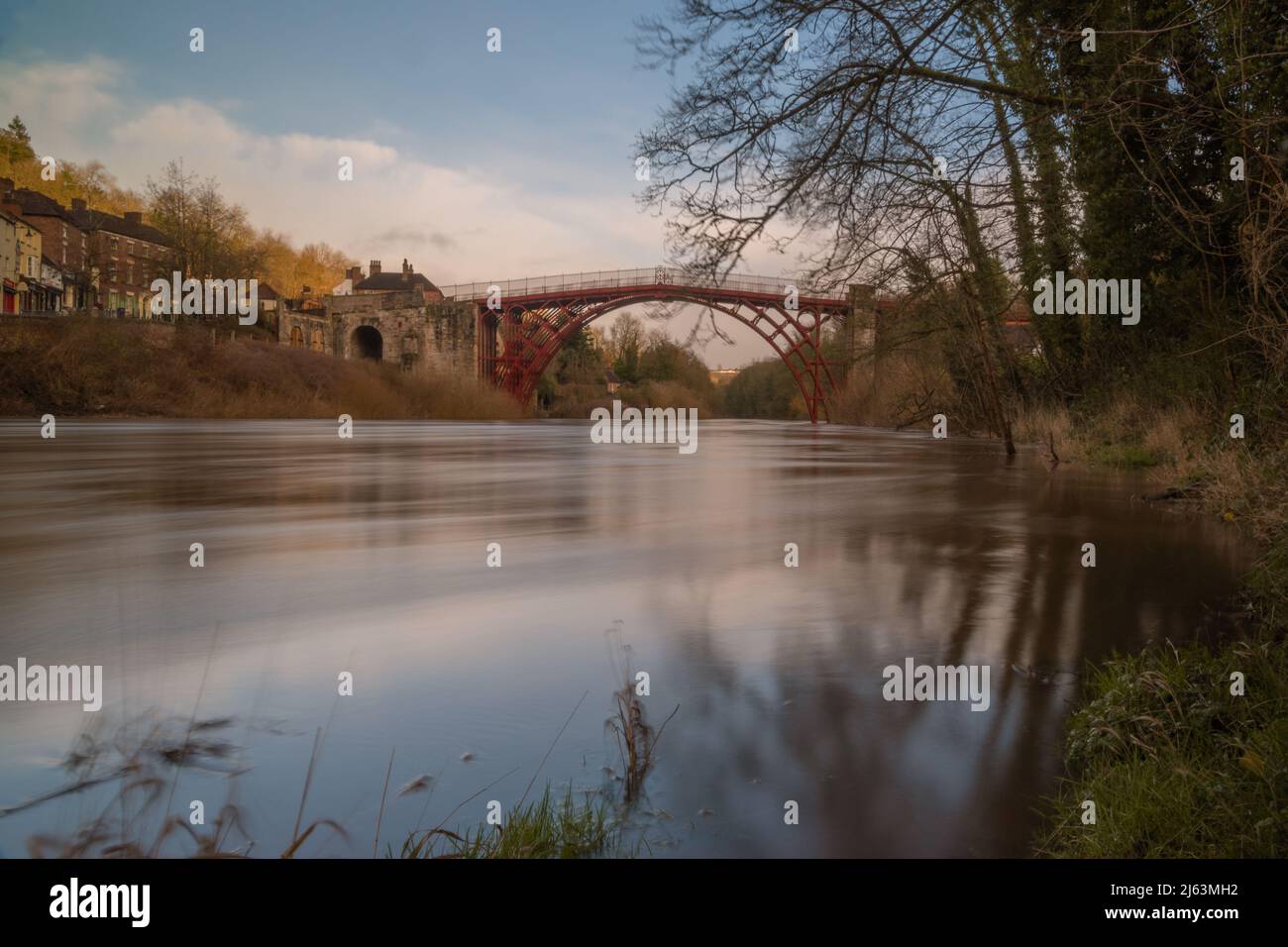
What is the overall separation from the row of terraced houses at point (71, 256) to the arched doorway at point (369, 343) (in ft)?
50.7

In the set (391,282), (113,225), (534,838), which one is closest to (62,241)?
(113,225)

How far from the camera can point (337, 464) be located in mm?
17969

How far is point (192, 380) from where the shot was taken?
42000 millimetres

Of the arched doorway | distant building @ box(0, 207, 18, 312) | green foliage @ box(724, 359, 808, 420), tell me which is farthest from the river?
green foliage @ box(724, 359, 808, 420)

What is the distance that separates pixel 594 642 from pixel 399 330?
6987cm

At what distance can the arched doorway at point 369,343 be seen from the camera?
75125 mm

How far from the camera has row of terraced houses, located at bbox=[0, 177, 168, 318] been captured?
189ft

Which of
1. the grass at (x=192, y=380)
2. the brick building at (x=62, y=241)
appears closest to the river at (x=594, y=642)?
the grass at (x=192, y=380)

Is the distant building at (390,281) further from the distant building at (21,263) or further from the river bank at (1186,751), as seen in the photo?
the river bank at (1186,751)

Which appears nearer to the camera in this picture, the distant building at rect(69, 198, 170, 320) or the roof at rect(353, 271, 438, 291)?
the distant building at rect(69, 198, 170, 320)

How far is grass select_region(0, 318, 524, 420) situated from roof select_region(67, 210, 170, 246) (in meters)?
31.8

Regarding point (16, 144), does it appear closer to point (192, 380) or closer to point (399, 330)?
point (399, 330)

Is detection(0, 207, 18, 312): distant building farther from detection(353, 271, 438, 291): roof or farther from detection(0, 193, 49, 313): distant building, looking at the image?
detection(353, 271, 438, 291): roof
